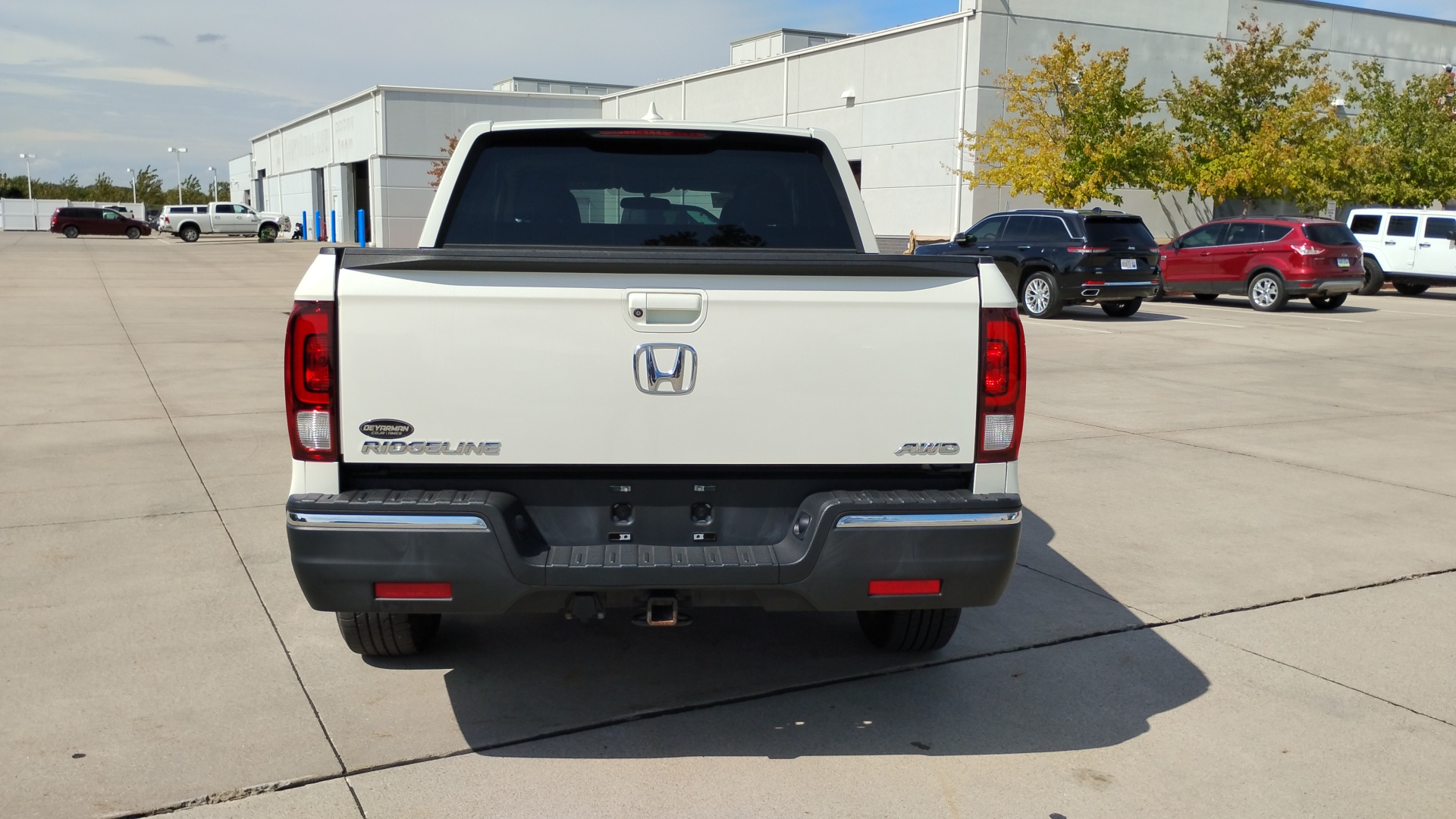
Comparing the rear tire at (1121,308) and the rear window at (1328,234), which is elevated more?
the rear window at (1328,234)

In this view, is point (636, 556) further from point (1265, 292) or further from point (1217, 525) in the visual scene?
point (1265, 292)

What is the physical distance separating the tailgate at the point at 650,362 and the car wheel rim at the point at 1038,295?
17927mm

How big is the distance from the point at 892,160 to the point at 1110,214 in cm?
1482

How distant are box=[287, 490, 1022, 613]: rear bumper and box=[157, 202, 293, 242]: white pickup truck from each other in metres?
60.7

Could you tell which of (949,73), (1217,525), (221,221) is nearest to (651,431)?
(1217,525)

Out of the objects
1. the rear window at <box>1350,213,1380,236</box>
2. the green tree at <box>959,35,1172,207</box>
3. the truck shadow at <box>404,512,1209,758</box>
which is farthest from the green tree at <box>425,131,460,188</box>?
the truck shadow at <box>404,512,1209,758</box>

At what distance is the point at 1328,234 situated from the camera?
22828mm

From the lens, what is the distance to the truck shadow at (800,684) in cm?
407

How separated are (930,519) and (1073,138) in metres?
28.0

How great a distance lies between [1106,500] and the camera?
7.58 metres

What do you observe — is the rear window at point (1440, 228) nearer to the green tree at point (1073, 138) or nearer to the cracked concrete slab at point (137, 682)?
the green tree at point (1073, 138)

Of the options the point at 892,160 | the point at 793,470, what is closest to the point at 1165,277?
the point at 892,160

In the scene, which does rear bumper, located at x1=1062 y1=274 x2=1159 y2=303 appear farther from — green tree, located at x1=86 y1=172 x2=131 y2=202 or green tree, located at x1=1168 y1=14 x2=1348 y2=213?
green tree, located at x1=86 y1=172 x2=131 y2=202

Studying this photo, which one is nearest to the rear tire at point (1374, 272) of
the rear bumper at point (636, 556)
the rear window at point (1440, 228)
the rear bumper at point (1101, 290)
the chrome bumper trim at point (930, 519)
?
the rear window at point (1440, 228)
